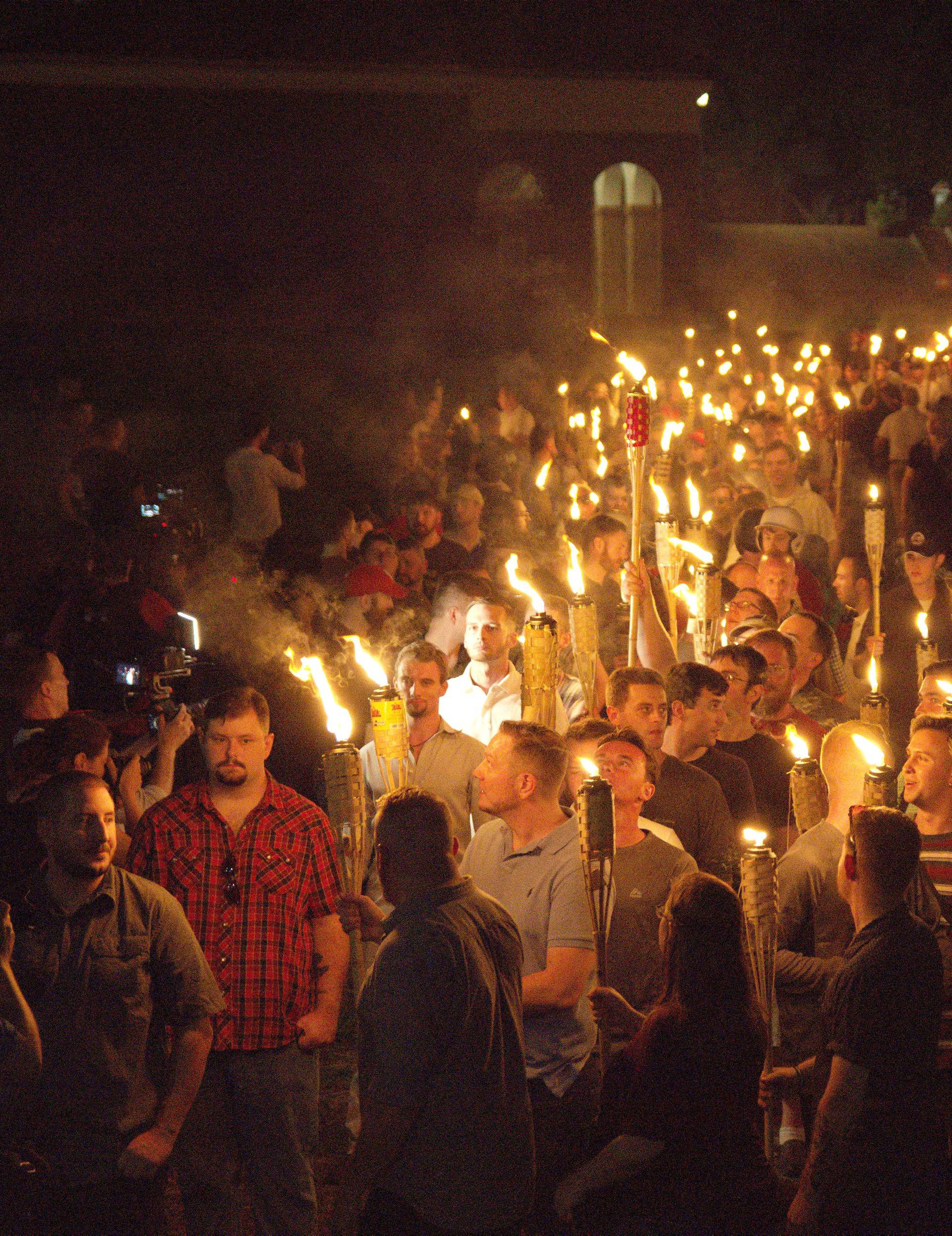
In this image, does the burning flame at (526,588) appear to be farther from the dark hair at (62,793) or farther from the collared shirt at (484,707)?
the dark hair at (62,793)

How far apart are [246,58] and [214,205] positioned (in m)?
2.53

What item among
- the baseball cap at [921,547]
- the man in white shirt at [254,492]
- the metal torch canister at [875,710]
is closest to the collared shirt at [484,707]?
the metal torch canister at [875,710]

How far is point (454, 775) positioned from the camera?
5.17 metres

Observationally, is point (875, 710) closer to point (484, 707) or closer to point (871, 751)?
point (871, 751)

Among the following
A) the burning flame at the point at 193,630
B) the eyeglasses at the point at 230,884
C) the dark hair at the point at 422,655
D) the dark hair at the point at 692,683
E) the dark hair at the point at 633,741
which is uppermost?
the burning flame at the point at 193,630

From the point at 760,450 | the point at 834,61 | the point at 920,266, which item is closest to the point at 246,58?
the point at 760,450

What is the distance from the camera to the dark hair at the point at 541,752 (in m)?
4.08

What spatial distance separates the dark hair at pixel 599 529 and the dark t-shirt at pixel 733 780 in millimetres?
2887

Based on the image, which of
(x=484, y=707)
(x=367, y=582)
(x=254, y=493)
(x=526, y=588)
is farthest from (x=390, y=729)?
(x=254, y=493)

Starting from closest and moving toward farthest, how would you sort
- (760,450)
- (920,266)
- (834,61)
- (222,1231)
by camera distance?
(222,1231), (760,450), (920,266), (834,61)

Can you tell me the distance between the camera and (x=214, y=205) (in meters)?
23.8

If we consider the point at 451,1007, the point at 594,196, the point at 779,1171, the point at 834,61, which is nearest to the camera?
the point at 451,1007

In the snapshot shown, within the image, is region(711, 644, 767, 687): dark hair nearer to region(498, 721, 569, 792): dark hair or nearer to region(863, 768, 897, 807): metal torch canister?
region(498, 721, 569, 792): dark hair

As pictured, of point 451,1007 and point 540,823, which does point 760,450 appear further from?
point 451,1007
